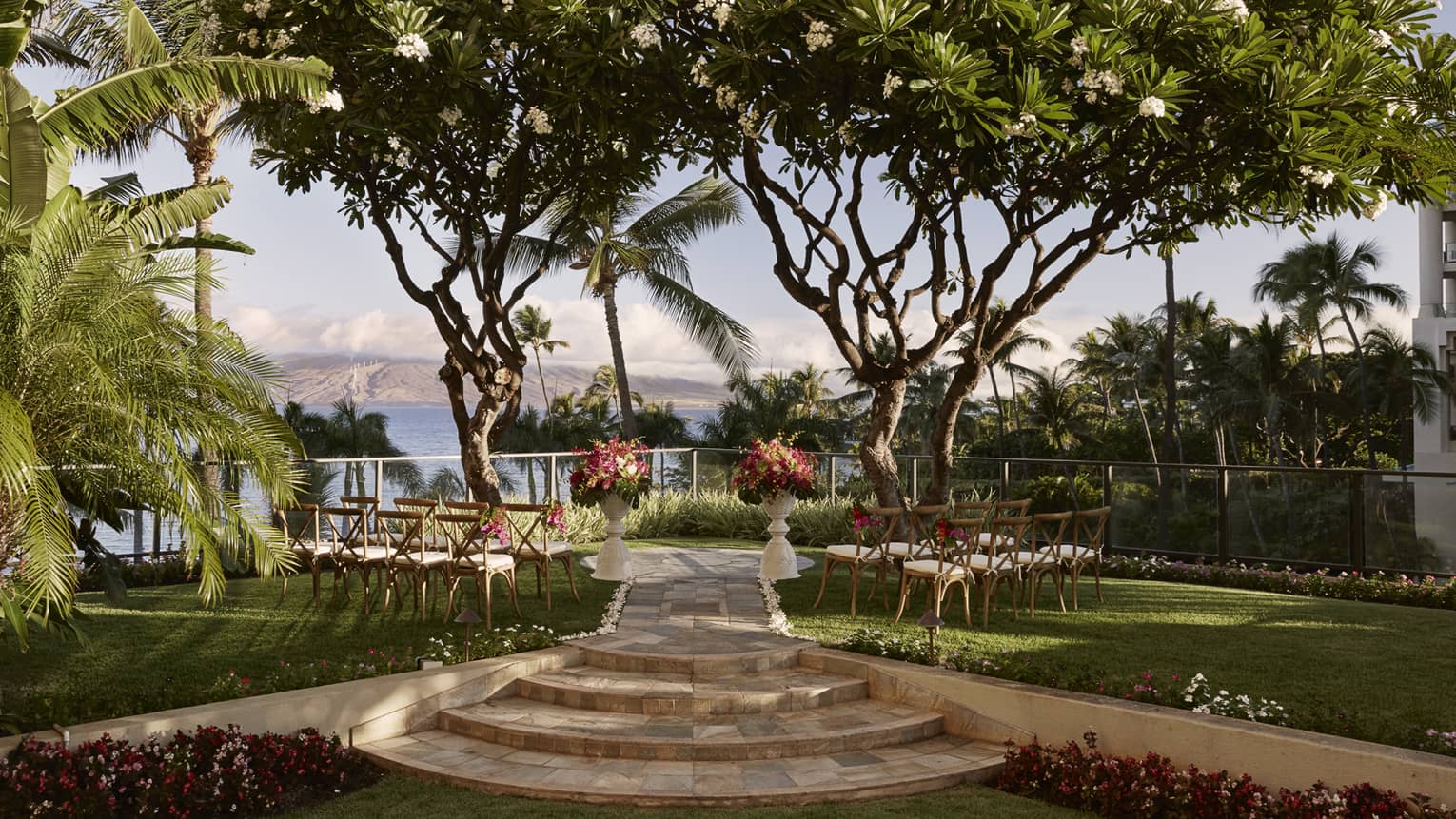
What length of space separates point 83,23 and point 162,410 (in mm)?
12368

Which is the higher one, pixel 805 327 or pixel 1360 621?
pixel 805 327

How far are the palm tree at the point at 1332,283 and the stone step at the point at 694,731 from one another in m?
48.4

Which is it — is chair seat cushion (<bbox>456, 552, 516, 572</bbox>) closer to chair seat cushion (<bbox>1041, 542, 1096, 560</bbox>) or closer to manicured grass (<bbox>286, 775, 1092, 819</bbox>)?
manicured grass (<bbox>286, 775, 1092, 819</bbox>)

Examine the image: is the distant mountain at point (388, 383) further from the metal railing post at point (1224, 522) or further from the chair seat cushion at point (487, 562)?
the chair seat cushion at point (487, 562)

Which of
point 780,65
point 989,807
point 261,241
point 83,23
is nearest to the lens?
point 989,807

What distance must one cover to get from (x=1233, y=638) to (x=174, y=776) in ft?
23.1

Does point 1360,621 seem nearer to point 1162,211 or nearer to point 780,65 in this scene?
point 1162,211

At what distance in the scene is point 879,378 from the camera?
1066 centimetres

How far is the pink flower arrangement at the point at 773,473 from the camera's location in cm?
1030

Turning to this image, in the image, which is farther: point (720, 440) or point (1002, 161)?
point (720, 440)

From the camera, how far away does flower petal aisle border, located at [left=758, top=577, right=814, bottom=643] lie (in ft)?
26.8

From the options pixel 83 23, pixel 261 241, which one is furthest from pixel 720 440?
pixel 261 241

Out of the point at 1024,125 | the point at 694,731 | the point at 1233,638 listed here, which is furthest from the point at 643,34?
the point at 1233,638

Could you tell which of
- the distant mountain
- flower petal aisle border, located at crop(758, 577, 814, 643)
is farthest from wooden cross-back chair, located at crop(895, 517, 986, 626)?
the distant mountain
